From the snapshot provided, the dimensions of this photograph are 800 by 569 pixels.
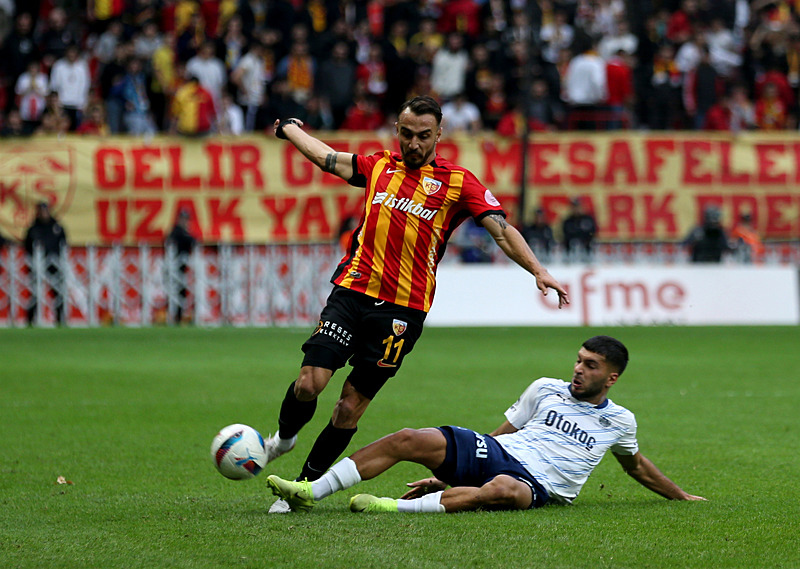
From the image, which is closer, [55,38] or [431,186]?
[431,186]

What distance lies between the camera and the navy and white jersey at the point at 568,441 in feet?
21.8

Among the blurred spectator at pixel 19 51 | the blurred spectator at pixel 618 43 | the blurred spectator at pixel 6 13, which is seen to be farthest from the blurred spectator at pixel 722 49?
the blurred spectator at pixel 6 13

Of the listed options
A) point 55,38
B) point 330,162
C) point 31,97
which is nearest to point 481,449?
point 330,162

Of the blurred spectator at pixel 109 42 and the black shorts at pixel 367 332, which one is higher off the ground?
the blurred spectator at pixel 109 42

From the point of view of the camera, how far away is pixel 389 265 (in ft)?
22.2

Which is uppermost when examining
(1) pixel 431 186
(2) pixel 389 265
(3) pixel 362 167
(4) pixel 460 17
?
(4) pixel 460 17

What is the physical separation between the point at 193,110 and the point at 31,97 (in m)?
3.11

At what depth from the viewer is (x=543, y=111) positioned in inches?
941

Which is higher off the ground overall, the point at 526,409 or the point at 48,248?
the point at 48,248

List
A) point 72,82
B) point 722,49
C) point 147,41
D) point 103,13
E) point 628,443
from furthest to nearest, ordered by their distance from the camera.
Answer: point 722,49 < point 103,13 < point 147,41 < point 72,82 < point 628,443

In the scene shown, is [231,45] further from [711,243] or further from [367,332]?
[367,332]

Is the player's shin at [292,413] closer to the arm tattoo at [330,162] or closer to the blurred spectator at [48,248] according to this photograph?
the arm tattoo at [330,162]

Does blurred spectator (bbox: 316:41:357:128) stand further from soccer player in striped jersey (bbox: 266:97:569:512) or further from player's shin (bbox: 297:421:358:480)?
player's shin (bbox: 297:421:358:480)

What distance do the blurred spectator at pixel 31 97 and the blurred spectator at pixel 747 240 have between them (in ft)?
43.5
